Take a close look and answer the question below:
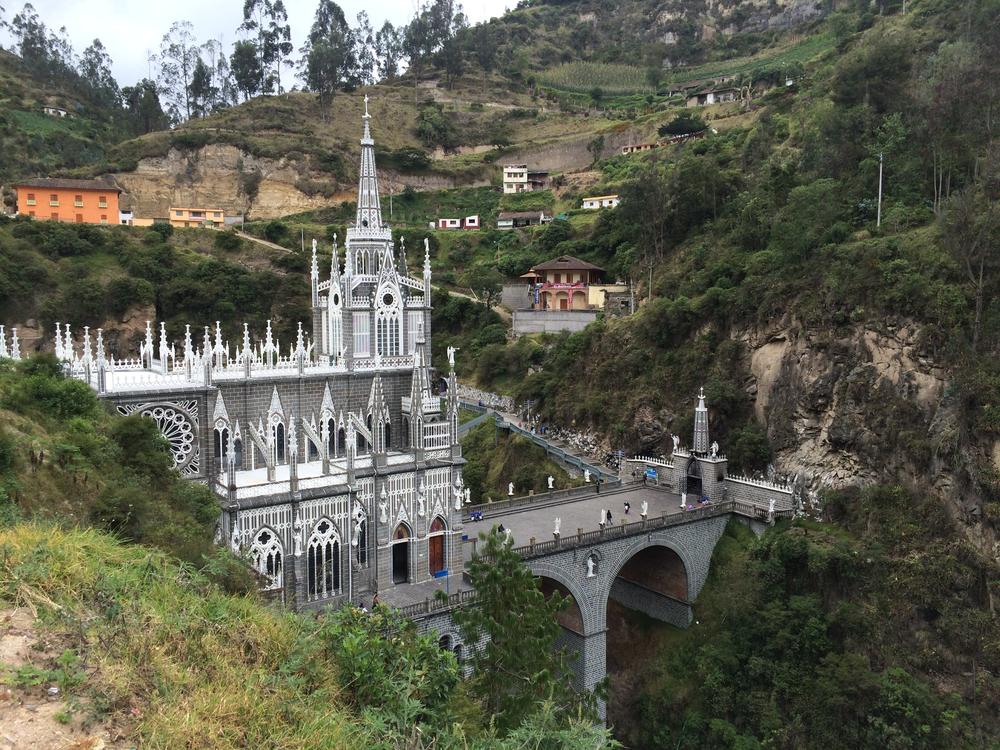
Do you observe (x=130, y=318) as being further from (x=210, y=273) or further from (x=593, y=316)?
(x=593, y=316)

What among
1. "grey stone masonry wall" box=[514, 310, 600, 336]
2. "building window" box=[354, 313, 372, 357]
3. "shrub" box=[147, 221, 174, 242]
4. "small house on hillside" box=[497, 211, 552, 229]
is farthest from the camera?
"small house on hillside" box=[497, 211, 552, 229]

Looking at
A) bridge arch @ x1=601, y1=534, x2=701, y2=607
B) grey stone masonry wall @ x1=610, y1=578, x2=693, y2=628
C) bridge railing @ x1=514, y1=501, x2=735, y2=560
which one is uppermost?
bridge railing @ x1=514, y1=501, x2=735, y2=560

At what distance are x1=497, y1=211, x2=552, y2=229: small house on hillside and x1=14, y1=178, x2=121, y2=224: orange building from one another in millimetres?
41687

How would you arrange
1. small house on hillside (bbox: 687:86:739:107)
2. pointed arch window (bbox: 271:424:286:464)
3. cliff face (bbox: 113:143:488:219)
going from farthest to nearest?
small house on hillside (bbox: 687:86:739:107)
cliff face (bbox: 113:143:488:219)
pointed arch window (bbox: 271:424:286:464)

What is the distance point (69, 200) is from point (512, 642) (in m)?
69.5

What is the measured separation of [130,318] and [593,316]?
4100cm

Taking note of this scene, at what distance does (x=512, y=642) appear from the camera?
17.3 meters

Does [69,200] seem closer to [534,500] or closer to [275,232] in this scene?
[275,232]

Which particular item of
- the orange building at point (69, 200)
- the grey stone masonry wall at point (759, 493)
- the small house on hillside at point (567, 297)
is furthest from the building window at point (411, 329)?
the orange building at point (69, 200)

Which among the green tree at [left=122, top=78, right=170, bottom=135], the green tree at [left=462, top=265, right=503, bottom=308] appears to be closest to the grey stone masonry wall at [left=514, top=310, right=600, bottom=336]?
the green tree at [left=462, top=265, right=503, bottom=308]

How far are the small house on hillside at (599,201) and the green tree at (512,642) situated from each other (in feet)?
215

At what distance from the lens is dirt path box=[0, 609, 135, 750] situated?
707cm

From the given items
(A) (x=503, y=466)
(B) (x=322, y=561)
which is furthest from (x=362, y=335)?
(A) (x=503, y=466)

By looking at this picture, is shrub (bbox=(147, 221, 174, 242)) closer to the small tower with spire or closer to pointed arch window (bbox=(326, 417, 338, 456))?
pointed arch window (bbox=(326, 417, 338, 456))
